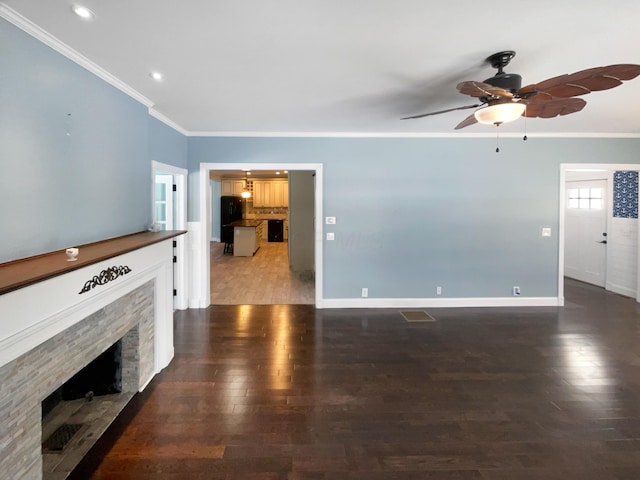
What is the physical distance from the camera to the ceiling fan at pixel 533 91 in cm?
187

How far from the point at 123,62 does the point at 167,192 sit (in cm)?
223

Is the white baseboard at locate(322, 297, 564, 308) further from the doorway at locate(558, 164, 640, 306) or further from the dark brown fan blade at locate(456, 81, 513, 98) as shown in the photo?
the dark brown fan blade at locate(456, 81, 513, 98)

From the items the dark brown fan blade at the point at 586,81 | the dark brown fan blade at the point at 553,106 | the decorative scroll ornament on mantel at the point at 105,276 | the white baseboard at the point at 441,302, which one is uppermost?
the dark brown fan blade at the point at 553,106

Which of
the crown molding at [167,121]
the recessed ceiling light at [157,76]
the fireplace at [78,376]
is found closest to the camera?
the fireplace at [78,376]

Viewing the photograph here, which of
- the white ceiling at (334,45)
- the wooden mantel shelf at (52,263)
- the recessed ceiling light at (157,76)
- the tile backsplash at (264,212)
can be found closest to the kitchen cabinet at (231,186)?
the tile backsplash at (264,212)

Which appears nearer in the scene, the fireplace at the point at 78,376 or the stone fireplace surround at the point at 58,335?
the stone fireplace surround at the point at 58,335

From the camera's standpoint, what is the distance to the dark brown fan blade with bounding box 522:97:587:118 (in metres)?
2.32

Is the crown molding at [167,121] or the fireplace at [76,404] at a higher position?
the crown molding at [167,121]

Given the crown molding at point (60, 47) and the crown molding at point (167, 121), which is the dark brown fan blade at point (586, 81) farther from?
the crown molding at point (167, 121)

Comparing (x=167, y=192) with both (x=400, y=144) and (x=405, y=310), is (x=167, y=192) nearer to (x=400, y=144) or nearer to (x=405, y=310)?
(x=400, y=144)

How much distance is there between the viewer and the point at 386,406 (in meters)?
2.53

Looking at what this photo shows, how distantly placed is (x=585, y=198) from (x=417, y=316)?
4682 mm

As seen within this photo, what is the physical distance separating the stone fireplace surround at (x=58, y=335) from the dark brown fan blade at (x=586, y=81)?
287 centimetres

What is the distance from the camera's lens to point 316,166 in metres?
4.80
